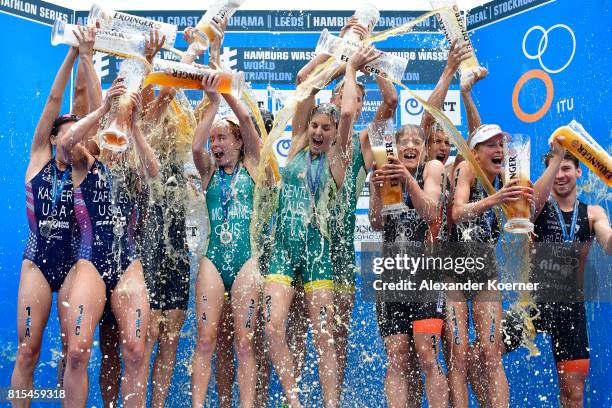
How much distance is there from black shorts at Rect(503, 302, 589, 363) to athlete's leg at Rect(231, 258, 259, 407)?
1638 mm

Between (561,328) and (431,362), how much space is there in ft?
3.31

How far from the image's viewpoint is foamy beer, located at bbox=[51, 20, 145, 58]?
4.80 meters

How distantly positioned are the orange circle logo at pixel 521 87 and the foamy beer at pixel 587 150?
174 cm

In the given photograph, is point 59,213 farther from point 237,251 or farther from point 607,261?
point 607,261

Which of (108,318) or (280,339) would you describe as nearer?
(280,339)

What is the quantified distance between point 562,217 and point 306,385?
6.69ft

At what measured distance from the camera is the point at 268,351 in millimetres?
4809

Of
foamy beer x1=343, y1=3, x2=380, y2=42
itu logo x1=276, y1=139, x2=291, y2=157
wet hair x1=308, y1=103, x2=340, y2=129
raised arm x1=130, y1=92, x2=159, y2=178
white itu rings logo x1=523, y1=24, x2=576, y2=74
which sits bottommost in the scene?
raised arm x1=130, y1=92, x2=159, y2=178

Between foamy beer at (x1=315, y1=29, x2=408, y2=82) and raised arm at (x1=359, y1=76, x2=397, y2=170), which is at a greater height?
foamy beer at (x1=315, y1=29, x2=408, y2=82)

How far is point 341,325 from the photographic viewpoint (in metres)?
4.89

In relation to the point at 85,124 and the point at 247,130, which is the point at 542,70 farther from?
the point at 85,124

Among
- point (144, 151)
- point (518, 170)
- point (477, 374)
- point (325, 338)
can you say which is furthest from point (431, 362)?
point (144, 151)

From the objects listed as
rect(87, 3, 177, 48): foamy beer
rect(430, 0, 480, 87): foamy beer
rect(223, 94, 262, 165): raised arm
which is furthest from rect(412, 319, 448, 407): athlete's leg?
rect(87, 3, 177, 48): foamy beer

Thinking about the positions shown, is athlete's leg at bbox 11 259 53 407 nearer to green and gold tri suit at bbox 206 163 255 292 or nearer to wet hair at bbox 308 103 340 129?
green and gold tri suit at bbox 206 163 255 292
